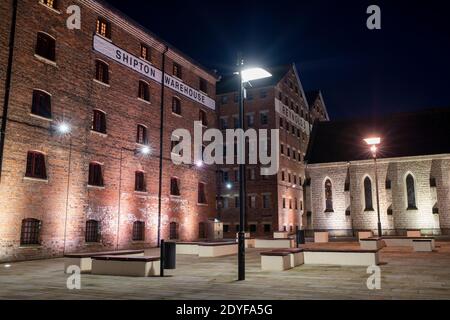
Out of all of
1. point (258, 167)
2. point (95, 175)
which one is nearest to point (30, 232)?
point (95, 175)

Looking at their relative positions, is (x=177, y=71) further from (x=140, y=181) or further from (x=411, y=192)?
(x=411, y=192)

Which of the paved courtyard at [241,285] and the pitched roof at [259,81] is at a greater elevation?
the pitched roof at [259,81]

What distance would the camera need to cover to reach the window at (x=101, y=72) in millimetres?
24891

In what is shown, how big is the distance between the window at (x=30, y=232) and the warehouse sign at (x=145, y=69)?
10811 millimetres

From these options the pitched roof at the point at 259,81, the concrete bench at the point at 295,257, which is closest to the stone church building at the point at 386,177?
the pitched roof at the point at 259,81

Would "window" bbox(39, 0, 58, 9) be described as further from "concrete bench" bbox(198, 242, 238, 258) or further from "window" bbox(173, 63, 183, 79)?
"concrete bench" bbox(198, 242, 238, 258)

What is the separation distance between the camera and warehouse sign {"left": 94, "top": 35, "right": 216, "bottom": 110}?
25308 mm

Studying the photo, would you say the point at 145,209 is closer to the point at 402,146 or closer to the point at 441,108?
the point at 402,146

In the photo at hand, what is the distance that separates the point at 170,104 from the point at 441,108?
2998 cm

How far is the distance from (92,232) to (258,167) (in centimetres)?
2676

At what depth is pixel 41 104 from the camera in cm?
2114

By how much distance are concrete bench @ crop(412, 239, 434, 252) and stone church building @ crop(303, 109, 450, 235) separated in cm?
1639

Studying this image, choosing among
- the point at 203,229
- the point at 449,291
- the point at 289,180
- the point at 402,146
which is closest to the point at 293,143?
the point at 289,180

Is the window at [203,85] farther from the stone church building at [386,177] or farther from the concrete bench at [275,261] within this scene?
the concrete bench at [275,261]
